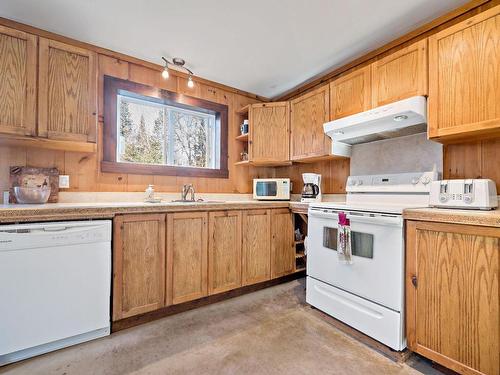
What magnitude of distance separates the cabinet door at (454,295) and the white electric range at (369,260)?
0.27 ft

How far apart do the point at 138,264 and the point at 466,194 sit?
2.31 metres

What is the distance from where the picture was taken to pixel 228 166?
3.23 meters

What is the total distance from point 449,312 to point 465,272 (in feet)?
0.82

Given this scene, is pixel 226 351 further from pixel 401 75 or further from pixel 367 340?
Result: pixel 401 75

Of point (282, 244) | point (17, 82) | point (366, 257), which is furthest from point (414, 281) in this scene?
point (17, 82)

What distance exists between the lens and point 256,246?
2.57 metres

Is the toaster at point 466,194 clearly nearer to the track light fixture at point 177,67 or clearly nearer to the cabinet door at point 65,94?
the track light fixture at point 177,67

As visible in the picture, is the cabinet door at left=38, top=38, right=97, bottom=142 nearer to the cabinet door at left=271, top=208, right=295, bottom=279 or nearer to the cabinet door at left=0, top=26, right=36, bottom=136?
the cabinet door at left=0, top=26, right=36, bottom=136

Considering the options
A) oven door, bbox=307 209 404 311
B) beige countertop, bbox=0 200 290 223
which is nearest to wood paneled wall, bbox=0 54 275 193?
beige countertop, bbox=0 200 290 223

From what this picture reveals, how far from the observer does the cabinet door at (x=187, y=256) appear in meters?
2.06

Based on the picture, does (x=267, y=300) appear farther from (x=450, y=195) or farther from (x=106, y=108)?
(x=106, y=108)

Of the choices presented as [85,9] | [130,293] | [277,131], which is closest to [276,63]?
[277,131]

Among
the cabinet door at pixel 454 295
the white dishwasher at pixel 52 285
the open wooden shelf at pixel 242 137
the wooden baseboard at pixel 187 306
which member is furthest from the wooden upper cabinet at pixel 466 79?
the white dishwasher at pixel 52 285

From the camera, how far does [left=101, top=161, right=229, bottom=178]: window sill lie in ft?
7.97
